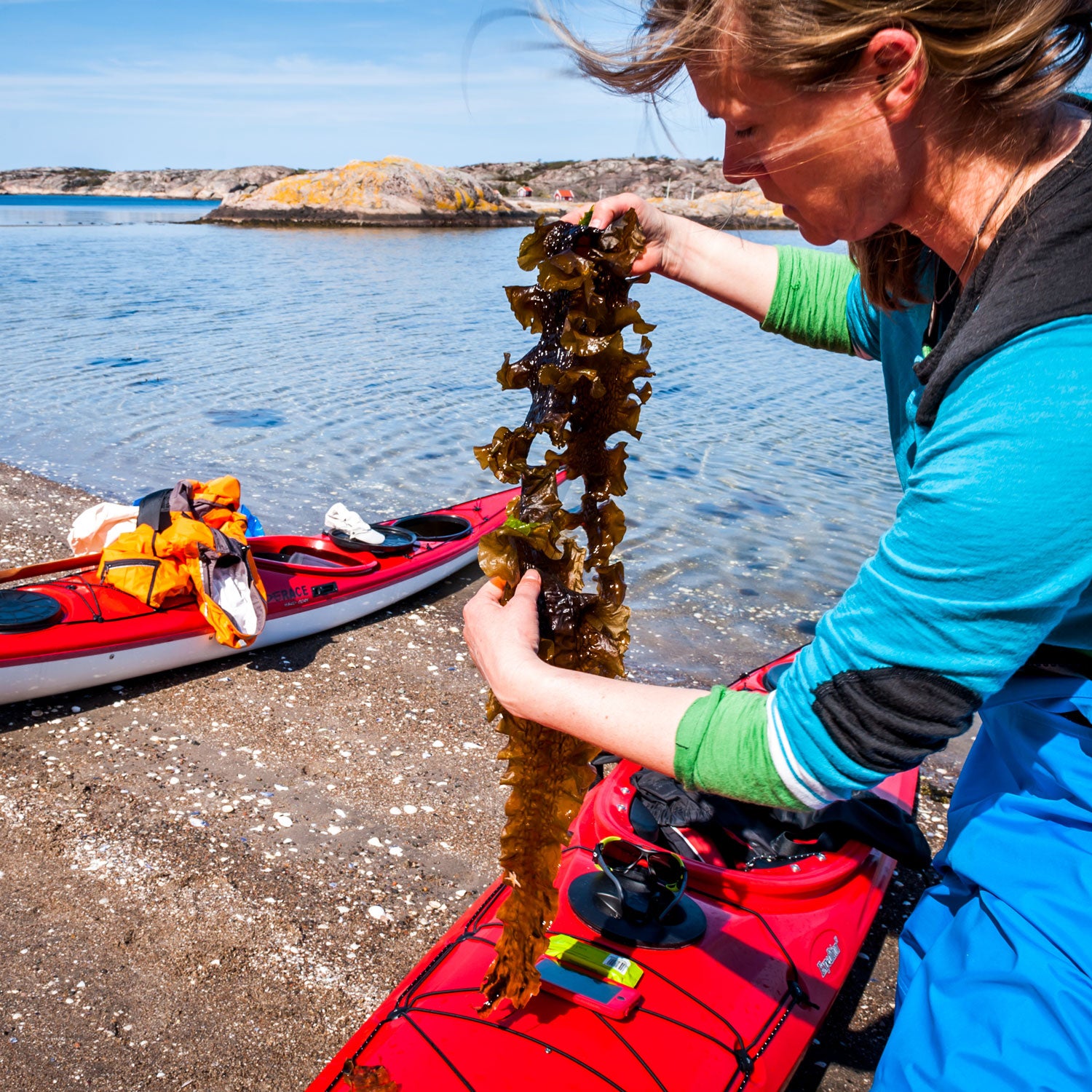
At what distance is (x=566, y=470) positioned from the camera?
221cm

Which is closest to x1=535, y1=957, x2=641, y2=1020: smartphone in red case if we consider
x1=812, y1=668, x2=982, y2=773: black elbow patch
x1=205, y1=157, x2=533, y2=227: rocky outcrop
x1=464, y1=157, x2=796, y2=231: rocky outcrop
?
x1=812, y1=668, x2=982, y2=773: black elbow patch

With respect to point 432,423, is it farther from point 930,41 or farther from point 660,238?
point 930,41

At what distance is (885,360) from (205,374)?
16652 millimetres

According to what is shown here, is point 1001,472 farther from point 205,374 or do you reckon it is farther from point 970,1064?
point 205,374

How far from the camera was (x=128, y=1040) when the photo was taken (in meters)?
3.46

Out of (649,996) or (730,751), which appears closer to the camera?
(730,751)

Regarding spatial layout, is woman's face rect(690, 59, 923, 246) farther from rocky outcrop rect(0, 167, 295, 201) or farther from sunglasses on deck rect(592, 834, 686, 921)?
rocky outcrop rect(0, 167, 295, 201)

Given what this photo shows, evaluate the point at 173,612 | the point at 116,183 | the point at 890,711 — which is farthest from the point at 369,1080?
the point at 116,183

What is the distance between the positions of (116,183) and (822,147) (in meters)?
173

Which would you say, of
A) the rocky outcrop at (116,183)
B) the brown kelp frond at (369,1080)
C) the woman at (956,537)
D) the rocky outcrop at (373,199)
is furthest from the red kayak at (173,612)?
the rocky outcrop at (116,183)

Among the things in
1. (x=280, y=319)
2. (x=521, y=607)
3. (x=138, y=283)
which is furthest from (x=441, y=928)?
(x=138, y=283)

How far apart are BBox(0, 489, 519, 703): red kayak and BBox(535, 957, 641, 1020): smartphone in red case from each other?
3.97m

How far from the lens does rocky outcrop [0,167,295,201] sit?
14062 centimetres

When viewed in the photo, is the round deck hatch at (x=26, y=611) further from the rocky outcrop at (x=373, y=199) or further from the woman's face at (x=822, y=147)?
the rocky outcrop at (x=373, y=199)
